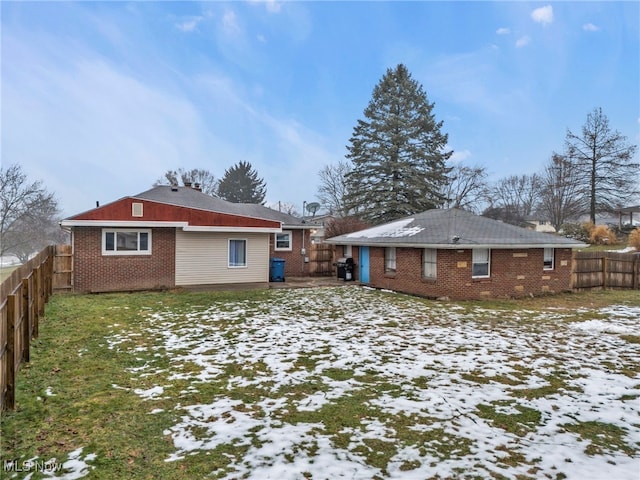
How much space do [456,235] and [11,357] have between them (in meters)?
12.6

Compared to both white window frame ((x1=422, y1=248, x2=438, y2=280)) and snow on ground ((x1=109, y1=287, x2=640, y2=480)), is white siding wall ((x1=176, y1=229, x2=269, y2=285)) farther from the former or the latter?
white window frame ((x1=422, y1=248, x2=438, y2=280))

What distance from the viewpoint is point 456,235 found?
13.5 m

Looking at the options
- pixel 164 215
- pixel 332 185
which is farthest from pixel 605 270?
pixel 332 185

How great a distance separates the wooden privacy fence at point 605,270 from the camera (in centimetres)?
1567

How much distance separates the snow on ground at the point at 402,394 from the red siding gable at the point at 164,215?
6.26 meters

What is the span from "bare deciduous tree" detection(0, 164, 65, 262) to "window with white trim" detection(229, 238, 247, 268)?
2714cm

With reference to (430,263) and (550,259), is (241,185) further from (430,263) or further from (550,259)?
(550,259)

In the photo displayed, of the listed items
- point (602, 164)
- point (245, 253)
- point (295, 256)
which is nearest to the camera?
point (245, 253)

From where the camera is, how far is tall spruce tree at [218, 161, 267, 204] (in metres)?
57.8

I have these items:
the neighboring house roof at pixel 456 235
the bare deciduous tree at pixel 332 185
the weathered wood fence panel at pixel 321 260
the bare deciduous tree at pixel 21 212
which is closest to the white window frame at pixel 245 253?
the neighboring house roof at pixel 456 235

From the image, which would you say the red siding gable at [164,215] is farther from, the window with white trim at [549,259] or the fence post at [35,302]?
the window with white trim at [549,259]

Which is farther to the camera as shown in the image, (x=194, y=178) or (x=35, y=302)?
(x=194, y=178)

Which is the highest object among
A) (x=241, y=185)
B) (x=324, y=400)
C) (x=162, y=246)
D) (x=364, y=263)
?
(x=241, y=185)

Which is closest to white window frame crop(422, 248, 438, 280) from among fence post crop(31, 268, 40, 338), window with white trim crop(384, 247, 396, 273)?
window with white trim crop(384, 247, 396, 273)
